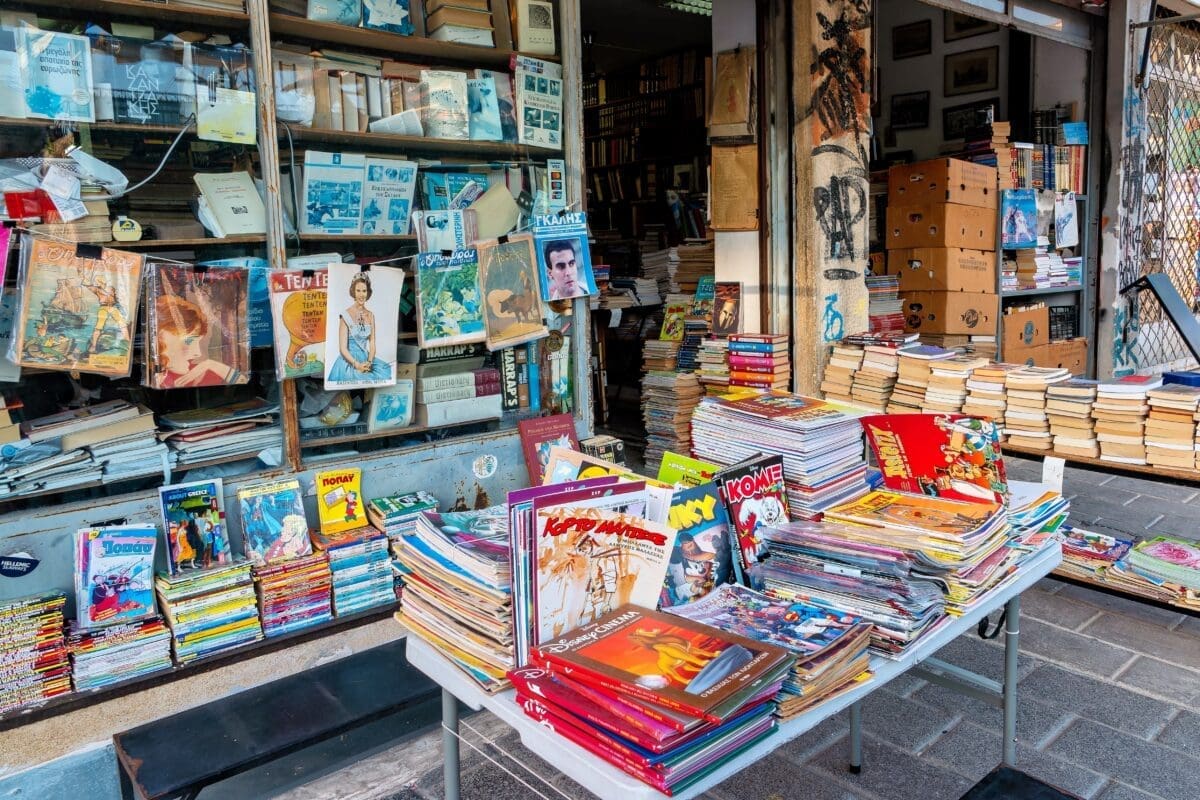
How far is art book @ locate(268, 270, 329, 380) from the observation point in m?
3.46

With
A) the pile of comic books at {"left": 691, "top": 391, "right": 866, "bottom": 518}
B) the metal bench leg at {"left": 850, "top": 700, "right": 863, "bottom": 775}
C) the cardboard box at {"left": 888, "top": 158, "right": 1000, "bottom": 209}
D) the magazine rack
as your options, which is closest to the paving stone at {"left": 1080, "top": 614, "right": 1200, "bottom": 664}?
the magazine rack

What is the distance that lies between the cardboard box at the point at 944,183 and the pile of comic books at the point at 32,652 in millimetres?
6041

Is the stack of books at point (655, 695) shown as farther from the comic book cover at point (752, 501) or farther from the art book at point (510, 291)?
→ the art book at point (510, 291)

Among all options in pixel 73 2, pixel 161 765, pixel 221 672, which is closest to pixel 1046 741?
pixel 161 765

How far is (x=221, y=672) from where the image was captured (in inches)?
125

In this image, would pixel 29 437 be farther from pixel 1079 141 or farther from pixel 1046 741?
pixel 1079 141

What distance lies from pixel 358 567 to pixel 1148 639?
11.0ft

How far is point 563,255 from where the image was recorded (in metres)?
4.37

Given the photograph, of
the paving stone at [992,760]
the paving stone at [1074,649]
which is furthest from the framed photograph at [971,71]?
the paving stone at [992,760]

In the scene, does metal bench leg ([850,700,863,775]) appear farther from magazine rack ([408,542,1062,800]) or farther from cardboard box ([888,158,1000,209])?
cardboard box ([888,158,1000,209])

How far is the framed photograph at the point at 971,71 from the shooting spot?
7.88 metres

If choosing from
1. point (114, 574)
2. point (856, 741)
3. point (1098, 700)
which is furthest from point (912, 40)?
point (114, 574)

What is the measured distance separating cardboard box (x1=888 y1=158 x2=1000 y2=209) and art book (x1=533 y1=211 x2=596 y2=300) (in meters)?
3.30

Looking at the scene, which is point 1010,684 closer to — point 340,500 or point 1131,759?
point 1131,759
